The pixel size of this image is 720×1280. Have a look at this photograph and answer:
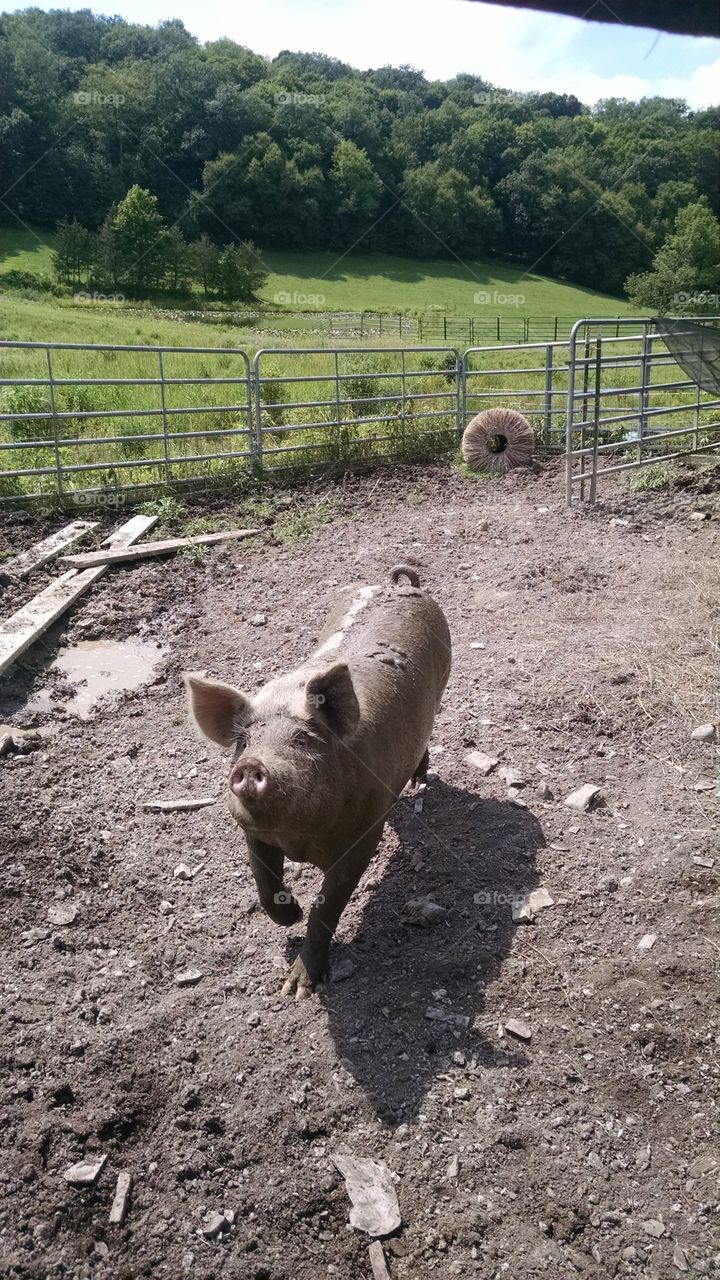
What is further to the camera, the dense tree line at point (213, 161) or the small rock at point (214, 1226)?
the dense tree line at point (213, 161)

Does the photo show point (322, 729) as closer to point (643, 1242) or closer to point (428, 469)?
point (643, 1242)

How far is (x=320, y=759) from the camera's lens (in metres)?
2.69

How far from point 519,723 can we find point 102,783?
2.13m

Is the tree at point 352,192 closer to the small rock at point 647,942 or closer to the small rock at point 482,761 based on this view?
the small rock at point 482,761

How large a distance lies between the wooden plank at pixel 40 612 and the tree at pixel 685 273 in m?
19.9

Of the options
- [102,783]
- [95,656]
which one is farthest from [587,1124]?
[95,656]

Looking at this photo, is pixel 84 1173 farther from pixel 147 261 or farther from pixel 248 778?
pixel 147 261

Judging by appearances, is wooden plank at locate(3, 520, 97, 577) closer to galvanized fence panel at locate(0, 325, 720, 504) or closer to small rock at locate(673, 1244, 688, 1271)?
galvanized fence panel at locate(0, 325, 720, 504)

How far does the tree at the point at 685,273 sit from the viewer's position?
2630 centimetres

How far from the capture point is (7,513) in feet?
27.7

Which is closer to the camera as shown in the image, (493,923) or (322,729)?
(322,729)

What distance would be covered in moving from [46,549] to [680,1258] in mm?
6775

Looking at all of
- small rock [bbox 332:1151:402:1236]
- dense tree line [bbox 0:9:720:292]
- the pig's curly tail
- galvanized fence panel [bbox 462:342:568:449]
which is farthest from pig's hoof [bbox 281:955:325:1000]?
dense tree line [bbox 0:9:720:292]

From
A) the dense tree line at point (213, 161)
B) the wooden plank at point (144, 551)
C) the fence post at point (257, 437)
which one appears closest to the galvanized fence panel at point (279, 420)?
the fence post at point (257, 437)
